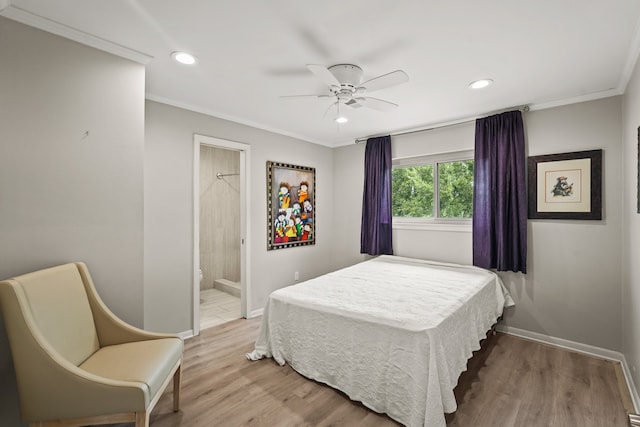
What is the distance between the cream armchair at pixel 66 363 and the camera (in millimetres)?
1405

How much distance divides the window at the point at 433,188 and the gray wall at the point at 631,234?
135 centimetres

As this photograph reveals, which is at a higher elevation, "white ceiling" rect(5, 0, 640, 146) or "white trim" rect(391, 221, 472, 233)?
"white ceiling" rect(5, 0, 640, 146)

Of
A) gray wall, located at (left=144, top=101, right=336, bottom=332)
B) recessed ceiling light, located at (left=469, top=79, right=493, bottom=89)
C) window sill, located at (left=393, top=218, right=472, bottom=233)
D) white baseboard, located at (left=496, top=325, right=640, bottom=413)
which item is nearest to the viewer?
white baseboard, located at (left=496, top=325, right=640, bottom=413)

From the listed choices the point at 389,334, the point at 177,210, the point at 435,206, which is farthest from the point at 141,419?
the point at 435,206

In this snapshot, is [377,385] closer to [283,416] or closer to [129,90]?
[283,416]

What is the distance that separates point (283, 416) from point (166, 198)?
7.41 ft

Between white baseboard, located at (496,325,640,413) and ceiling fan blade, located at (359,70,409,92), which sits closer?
ceiling fan blade, located at (359,70,409,92)

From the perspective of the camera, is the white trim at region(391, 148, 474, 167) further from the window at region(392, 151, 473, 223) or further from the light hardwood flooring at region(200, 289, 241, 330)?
the light hardwood flooring at region(200, 289, 241, 330)

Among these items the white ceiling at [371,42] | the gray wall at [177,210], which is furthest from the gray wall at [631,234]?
the gray wall at [177,210]

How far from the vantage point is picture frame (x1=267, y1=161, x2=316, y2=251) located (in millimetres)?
3984

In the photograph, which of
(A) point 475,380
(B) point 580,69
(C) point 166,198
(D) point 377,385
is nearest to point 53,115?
(C) point 166,198

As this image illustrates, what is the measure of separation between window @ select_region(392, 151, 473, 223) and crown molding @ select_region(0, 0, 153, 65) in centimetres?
330

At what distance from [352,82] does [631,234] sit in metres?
2.51

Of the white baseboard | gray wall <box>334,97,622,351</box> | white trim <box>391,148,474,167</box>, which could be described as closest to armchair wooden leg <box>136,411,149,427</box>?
the white baseboard
